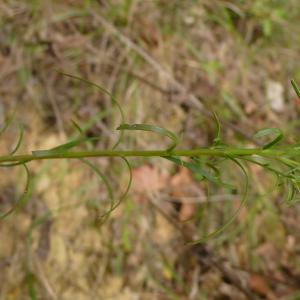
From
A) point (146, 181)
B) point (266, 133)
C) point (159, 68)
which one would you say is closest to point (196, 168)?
point (266, 133)

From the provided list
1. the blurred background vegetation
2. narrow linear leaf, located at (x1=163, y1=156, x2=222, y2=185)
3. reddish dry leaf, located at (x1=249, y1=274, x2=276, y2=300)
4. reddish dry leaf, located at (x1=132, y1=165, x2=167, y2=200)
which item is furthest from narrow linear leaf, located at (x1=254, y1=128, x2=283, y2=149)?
reddish dry leaf, located at (x1=249, y1=274, x2=276, y2=300)

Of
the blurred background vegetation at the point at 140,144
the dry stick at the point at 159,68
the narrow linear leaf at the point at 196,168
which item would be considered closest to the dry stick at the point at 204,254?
the blurred background vegetation at the point at 140,144

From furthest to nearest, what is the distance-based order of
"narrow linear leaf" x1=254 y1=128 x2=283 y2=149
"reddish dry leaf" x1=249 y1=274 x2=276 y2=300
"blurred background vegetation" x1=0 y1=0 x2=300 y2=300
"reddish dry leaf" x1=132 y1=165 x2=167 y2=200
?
"reddish dry leaf" x1=249 y1=274 x2=276 y2=300 < "reddish dry leaf" x1=132 y1=165 x2=167 y2=200 < "blurred background vegetation" x1=0 y1=0 x2=300 y2=300 < "narrow linear leaf" x1=254 y1=128 x2=283 y2=149

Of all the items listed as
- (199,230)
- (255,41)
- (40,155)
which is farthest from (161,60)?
(40,155)

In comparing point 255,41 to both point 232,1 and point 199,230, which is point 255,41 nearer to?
point 232,1

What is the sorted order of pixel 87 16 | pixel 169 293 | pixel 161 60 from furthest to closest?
pixel 161 60
pixel 87 16
pixel 169 293

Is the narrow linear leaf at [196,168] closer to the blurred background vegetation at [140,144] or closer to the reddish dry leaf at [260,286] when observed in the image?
Answer: the blurred background vegetation at [140,144]

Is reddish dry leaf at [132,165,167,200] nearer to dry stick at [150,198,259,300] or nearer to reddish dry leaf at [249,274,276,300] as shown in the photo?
dry stick at [150,198,259,300]

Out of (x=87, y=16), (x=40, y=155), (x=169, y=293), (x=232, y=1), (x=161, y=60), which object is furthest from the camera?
(x=232, y=1)
